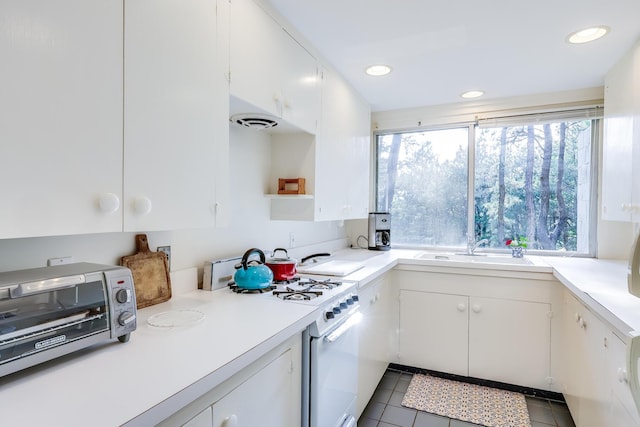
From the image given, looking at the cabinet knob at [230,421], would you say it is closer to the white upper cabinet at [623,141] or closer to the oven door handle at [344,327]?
→ the oven door handle at [344,327]

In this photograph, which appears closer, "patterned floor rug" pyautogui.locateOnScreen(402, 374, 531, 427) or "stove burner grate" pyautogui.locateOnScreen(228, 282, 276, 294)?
"stove burner grate" pyautogui.locateOnScreen(228, 282, 276, 294)

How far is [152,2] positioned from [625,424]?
218cm

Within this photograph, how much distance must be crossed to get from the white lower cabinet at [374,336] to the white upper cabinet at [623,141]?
152cm

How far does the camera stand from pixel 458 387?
2.60 m

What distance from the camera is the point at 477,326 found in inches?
103

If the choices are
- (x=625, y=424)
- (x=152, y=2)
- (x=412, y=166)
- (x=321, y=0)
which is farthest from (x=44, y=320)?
(x=412, y=166)

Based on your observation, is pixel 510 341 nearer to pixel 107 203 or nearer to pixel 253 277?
pixel 253 277

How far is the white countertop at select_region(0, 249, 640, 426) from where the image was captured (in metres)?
0.68

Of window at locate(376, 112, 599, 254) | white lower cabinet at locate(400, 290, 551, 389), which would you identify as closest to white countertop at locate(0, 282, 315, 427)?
white lower cabinet at locate(400, 290, 551, 389)

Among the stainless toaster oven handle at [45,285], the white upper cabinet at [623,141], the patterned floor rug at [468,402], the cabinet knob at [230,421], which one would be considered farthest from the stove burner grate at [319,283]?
the white upper cabinet at [623,141]

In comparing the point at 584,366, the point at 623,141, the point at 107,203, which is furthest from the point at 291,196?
the point at 623,141

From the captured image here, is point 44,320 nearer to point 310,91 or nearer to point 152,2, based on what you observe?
point 152,2

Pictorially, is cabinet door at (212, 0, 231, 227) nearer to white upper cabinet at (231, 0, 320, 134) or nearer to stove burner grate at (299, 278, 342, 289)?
white upper cabinet at (231, 0, 320, 134)

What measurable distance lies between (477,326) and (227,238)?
1.96m
